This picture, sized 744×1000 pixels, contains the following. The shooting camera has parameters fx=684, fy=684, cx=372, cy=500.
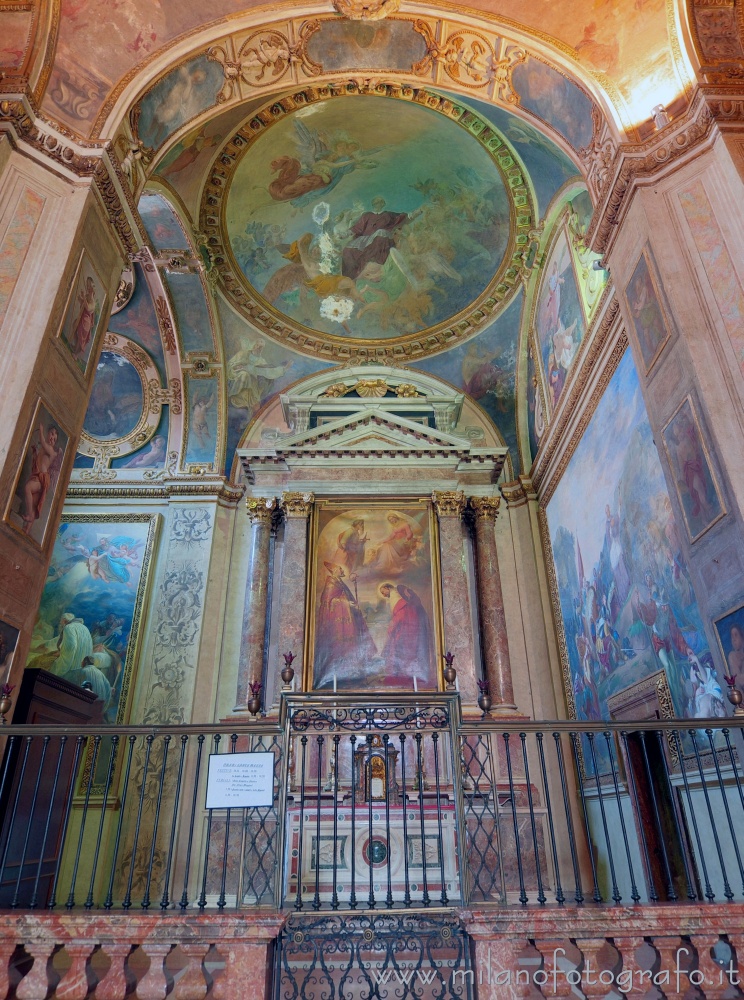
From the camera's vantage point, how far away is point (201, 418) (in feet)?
46.3

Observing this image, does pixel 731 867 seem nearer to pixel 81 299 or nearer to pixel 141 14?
pixel 81 299

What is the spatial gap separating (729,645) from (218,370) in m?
11.2

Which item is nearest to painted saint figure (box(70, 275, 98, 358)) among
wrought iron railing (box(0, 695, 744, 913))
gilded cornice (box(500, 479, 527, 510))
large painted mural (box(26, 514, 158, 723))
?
wrought iron railing (box(0, 695, 744, 913))

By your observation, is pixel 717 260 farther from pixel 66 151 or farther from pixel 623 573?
pixel 66 151

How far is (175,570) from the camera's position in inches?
500

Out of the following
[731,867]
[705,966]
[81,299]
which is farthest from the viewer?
[81,299]

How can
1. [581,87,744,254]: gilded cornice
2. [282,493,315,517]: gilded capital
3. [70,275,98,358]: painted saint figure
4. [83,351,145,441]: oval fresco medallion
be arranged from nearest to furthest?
[581,87,744,254]: gilded cornice, [70,275,98,358]: painted saint figure, [282,493,315,517]: gilded capital, [83,351,145,441]: oval fresco medallion

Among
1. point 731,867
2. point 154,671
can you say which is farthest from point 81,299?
point 731,867

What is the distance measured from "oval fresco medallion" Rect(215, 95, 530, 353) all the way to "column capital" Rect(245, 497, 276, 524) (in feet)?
12.5

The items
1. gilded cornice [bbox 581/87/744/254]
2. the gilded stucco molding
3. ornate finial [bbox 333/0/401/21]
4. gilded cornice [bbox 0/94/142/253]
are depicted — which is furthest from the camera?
the gilded stucco molding

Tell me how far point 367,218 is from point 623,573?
344 inches

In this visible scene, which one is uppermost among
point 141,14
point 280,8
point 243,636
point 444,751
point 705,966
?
point 280,8

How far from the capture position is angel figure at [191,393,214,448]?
1402 cm

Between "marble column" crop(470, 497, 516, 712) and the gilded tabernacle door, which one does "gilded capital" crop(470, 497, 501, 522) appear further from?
the gilded tabernacle door
